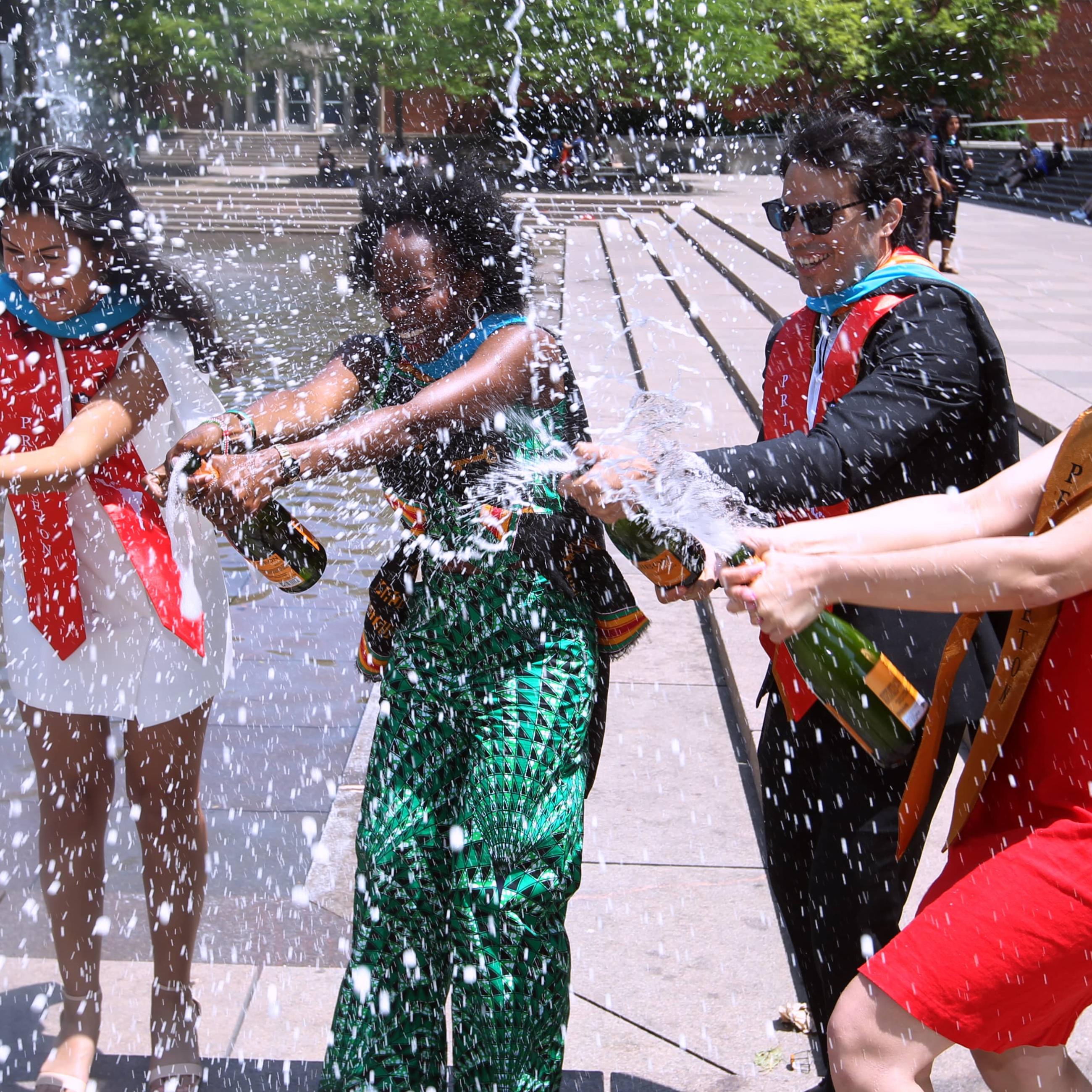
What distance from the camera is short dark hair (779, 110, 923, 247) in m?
2.52

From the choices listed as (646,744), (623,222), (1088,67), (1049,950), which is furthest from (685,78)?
(1049,950)

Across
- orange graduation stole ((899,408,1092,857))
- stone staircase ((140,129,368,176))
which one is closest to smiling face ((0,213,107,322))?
orange graduation stole ((899,408,1092,857))

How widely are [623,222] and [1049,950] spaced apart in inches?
921

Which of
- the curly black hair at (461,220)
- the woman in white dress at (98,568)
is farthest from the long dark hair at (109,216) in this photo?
the curly black hair at (461,220)

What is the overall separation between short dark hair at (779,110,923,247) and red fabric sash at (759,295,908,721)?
23 cm

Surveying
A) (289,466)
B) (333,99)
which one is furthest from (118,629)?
(333,99)

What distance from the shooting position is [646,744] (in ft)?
14.7

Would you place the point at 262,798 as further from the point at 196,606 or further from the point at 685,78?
the point at 685,78

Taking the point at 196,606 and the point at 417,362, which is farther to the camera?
the point at 196,606

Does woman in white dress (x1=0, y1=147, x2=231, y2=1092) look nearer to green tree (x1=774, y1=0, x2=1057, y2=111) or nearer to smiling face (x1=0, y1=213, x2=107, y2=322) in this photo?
smiling face (x1=0, y1=213, x2=107, y2=322)

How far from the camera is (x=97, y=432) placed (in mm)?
2656

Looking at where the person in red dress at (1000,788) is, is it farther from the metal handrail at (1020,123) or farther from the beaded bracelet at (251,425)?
the metal handrail at (1020,123)

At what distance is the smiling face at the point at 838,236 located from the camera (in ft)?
8.23

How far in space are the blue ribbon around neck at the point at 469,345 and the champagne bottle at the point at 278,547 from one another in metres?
0.41
